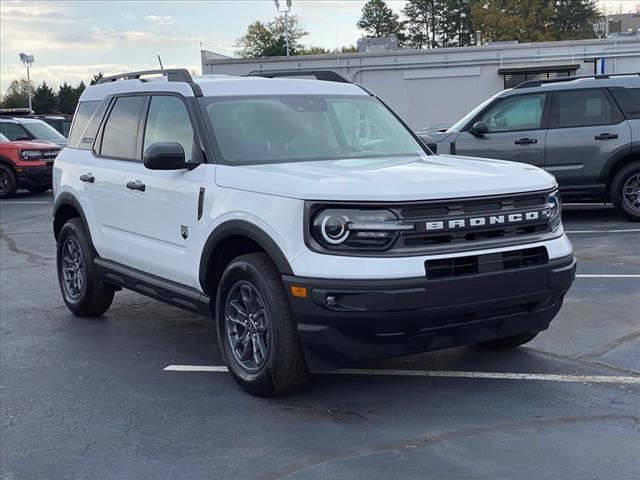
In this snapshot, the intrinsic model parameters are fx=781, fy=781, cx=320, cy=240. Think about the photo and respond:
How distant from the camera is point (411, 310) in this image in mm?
4031

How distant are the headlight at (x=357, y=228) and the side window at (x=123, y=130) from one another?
2376 millimetres

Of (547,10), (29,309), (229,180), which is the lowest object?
(29,309)

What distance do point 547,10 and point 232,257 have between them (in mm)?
63566

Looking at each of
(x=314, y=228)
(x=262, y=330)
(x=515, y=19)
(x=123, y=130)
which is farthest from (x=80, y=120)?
(x=515, y=19)

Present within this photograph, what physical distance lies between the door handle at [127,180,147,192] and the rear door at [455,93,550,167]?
667cm

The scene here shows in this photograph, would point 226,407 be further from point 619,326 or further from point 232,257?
point 619,326

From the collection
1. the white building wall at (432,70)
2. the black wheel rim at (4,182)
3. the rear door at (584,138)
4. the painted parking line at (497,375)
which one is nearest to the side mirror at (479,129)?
the rear door at (584,138)

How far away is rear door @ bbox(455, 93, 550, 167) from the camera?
11141 mm

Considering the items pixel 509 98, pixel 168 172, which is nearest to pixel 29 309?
pixel 168 172

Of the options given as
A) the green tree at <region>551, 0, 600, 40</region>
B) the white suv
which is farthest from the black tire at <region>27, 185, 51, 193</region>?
the green tree at <region>551, 0, 600, 40</region>

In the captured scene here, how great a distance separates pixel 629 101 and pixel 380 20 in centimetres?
8699

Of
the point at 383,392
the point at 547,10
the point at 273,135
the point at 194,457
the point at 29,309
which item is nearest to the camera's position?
the point at 194,457

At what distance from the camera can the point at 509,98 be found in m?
11.4

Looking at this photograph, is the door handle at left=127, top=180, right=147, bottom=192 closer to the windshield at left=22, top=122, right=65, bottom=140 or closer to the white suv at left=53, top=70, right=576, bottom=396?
the white suv at left=53, top=70, right=576, bottom=396
